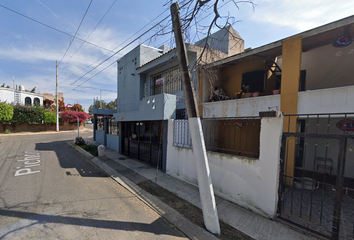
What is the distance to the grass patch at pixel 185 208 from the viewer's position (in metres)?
2.93

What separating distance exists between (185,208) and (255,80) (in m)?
6.35

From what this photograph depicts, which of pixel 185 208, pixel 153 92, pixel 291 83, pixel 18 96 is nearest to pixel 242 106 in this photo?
pixel 291 83

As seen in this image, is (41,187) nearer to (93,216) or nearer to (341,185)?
(93,216)

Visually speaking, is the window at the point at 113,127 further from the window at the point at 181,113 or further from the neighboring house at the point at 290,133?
→ the neighboring house at the point at 290,133

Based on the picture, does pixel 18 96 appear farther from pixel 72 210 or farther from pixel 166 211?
pixel 166 211

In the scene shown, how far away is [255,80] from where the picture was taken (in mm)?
6938

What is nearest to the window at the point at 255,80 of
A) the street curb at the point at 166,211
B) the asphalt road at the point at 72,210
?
the street curb at the point at 166,211

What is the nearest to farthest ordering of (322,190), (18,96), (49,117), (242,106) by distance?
(322,190)
(242,106)
(49,117)
(18,96)

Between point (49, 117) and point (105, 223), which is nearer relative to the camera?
point (105, 223)

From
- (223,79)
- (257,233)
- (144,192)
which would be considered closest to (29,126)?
(144,192)

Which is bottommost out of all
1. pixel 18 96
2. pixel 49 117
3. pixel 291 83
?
pixel 49 117

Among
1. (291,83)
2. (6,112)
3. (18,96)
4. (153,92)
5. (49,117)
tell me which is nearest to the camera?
(291,83)

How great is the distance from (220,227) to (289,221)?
154 centimetres

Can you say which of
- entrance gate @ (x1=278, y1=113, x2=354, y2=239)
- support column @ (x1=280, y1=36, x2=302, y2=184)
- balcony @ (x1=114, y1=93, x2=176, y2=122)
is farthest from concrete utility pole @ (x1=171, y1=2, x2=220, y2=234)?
support column @ (x1=280, y1=36, x2=302, y2=184)
